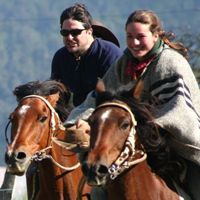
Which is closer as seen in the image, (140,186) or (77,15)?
(140,186)

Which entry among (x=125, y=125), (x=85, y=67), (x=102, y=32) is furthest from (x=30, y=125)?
(x=102, y=32)

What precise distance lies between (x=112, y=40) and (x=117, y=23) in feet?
240

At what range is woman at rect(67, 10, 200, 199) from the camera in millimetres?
9164

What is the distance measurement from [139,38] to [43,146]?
66.2 inches

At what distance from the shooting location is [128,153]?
8781 mm

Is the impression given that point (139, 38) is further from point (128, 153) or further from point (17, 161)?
point (17, 161)

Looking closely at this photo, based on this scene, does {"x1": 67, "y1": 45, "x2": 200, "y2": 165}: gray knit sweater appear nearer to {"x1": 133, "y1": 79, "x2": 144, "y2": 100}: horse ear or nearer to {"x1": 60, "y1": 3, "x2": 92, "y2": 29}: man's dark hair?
{"x1": 133, "y1": 79, "x2": 144, "y2": 100}: horse ear

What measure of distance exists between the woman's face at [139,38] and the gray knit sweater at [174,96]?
0.45ft

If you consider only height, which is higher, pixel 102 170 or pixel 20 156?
pixel 102 170

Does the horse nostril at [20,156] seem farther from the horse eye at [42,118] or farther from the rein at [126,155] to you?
the rein at [126,155]

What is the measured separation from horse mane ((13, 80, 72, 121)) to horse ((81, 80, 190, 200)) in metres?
2.11

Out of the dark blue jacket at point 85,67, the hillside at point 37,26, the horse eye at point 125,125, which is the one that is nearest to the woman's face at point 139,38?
the horse eye at point 125,125

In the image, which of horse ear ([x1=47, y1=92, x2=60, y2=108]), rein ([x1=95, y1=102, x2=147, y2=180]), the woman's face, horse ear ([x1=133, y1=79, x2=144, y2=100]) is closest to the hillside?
horse ear ([x1=47, y1=92, x2=60, y2=108])

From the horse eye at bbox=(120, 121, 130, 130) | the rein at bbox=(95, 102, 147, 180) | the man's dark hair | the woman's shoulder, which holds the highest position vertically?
the horse eye at bbox=(120, 121, 130, 130)
